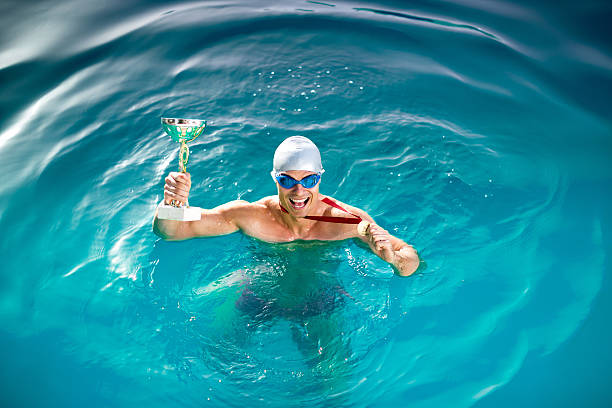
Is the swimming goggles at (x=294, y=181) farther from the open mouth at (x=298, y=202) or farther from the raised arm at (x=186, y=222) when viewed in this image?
the raised arm at (x=186, y=222)

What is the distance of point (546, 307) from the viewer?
13.9ft

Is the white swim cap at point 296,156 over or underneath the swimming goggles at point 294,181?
over

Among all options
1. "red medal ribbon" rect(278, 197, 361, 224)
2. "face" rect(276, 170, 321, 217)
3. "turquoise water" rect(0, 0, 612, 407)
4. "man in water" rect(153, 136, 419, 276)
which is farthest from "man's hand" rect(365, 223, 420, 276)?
"turquoise water" rect(0, 0, 612, 407)

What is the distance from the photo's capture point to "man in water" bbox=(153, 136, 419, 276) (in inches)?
139

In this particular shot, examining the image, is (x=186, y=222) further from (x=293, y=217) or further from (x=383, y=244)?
(x=383, y=244)

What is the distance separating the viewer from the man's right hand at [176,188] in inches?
130

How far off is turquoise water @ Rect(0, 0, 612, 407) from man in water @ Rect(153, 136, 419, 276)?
7.0 inches

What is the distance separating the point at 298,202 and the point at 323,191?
160 centimetres

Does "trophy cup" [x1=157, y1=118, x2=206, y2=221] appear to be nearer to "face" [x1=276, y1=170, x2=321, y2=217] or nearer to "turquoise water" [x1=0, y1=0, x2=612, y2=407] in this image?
"face" [x1=276, y1=170, x2=321, y2=217]

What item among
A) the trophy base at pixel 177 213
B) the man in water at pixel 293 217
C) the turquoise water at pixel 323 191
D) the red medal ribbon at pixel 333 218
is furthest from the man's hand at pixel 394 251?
the trophy base at pixel 177 213

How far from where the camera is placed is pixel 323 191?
17.6ft

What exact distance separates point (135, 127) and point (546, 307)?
14.4 feet

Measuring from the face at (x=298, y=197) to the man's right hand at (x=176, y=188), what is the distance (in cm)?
69

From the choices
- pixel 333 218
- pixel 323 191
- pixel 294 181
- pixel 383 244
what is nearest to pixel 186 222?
pixel 294 181
